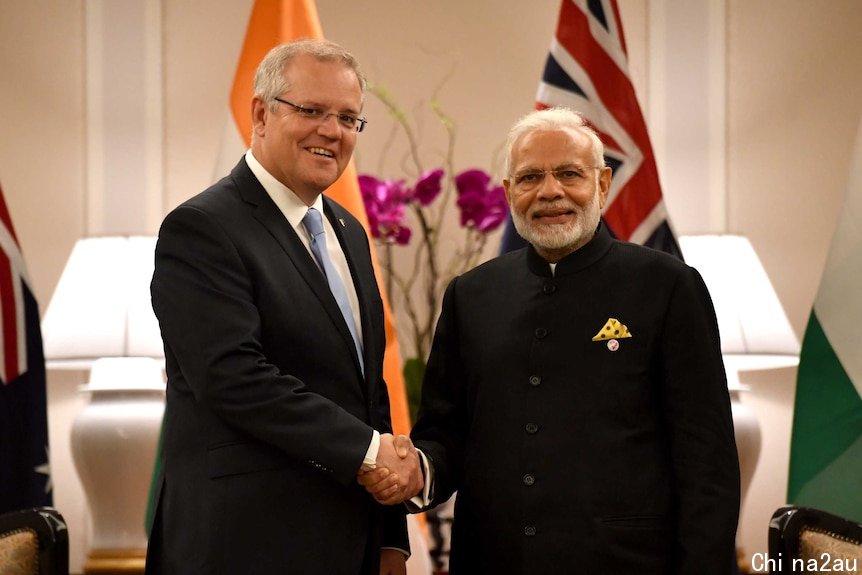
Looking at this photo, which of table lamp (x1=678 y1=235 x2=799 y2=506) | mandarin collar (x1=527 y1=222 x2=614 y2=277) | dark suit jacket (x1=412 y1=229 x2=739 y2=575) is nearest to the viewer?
dark suit jacket (x1=412 y1=229 x2=739 y2=575)

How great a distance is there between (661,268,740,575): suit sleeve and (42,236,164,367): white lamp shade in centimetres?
200

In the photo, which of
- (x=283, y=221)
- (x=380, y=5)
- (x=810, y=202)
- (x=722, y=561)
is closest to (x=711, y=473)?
(x=722, y=561)

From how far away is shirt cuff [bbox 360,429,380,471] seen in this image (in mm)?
1990

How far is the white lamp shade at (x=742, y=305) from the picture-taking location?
136 inches

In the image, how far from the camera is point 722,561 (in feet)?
6.59

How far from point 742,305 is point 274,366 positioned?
201 cm

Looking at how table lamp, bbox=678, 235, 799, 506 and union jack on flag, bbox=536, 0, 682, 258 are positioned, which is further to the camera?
table lamp, bbox=678, 235, 799, 506

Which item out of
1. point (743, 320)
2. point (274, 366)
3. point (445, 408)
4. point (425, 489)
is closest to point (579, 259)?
point (445, 408)

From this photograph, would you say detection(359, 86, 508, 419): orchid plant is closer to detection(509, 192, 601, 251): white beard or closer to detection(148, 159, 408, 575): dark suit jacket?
detection(509, 192, 601, 251): white beard

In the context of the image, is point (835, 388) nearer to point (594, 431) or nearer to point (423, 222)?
point (594, 431)

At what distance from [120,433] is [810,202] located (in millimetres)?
2775

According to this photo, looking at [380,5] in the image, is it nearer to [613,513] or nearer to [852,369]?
[852,369]

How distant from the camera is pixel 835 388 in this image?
2.89 meters

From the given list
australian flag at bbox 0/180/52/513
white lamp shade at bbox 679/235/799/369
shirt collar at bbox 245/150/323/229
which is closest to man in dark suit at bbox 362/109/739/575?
shirt collar at bbox 245/150/323/229
